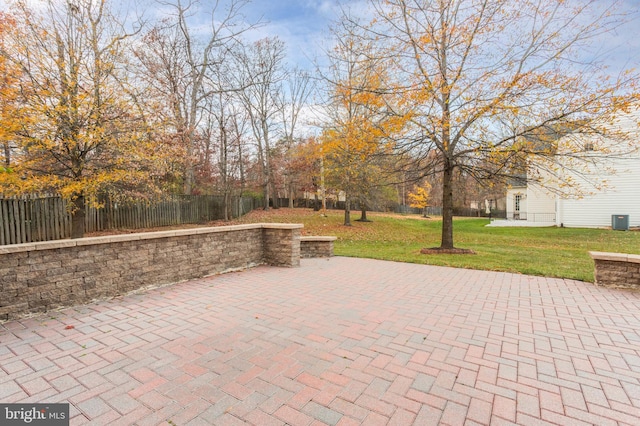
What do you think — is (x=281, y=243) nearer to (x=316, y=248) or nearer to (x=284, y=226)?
(x=284, y=226)

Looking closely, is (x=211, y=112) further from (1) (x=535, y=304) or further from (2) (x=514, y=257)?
(1) (x=535, y=304)

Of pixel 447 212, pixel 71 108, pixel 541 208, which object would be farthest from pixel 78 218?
pixel 541 208

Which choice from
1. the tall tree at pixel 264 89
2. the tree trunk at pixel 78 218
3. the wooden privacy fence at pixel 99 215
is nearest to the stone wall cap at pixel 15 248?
the tree trunk at pixel 78 218

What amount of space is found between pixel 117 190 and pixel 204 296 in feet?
24.2

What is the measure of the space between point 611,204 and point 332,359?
21238 mm

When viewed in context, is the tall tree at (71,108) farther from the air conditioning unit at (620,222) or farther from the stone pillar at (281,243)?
the air conditioning unit at (620,222)

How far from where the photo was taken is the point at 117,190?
10.2 meters

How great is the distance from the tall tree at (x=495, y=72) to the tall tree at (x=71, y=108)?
684cm

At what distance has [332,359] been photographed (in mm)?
2889

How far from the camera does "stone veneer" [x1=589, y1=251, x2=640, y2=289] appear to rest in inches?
211

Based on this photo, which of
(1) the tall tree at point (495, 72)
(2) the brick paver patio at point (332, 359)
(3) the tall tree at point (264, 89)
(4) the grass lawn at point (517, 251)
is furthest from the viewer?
(3) the tall tree at point (264, 89)

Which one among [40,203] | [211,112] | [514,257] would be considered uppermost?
[211,112]

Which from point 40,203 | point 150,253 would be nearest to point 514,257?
point 150,253

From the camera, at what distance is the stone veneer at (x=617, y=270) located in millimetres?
5348
